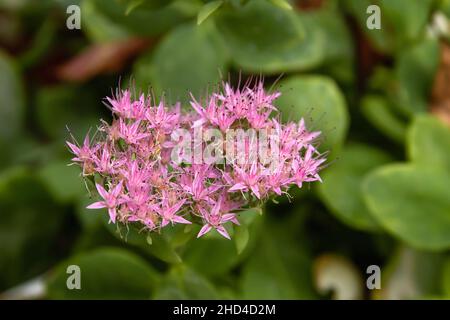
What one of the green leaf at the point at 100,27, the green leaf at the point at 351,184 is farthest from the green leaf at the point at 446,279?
the green leaf at the point at 100,27

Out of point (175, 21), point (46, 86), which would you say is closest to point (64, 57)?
point (46, 86)

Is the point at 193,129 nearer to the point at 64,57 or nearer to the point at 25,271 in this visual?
the point at 25,271

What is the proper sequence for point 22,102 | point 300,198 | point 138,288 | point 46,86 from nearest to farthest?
1. point 138,288
2. point 300,198
3. point 22,102
4. point 46,86

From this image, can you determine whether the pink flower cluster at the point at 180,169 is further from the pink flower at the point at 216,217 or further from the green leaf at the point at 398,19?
the green leaf at the point at 398,19

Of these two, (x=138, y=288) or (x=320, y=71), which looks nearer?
(x=138, y=288)

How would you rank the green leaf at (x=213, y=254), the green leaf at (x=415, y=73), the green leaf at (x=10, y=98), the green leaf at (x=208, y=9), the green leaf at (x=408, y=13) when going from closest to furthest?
the green leaf at (x=208, y=9) → the green leaf at (x=213, y=254) → the green leaf at (x=408, y=13) → the green leaf at (x=415, y=73) → the green leaf at (x=10, y=98)

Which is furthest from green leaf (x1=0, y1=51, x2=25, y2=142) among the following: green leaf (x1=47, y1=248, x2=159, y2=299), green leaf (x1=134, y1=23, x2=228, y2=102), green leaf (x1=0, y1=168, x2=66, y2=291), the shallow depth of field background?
green leaf (x1=47, y1=248, x2=159, y2=299)
